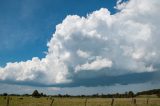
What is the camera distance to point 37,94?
128750 millimetres

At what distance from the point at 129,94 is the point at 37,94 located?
5367cm

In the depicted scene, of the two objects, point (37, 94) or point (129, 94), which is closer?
point (37, 94)

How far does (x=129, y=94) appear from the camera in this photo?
522ft
